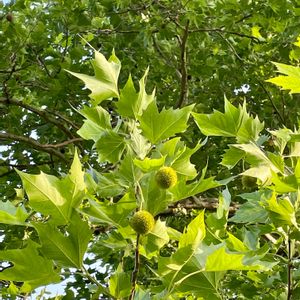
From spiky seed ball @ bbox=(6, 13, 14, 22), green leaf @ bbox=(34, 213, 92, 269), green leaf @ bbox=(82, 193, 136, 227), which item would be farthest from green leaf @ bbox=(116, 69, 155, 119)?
spiky seed ball @ bbox=(6, 13, 14, 22)

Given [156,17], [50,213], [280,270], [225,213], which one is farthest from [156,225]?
[156,17]

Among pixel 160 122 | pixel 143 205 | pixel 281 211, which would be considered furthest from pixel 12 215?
pixel 281 211

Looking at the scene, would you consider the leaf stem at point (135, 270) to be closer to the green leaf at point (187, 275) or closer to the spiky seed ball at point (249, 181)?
the green leaf at point (187, 275)

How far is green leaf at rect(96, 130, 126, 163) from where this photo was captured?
1.68 metres

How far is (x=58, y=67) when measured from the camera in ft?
18.9

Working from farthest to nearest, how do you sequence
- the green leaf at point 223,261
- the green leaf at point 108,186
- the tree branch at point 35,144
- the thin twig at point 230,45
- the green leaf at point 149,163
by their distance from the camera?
the thin twig at point 230,45, the tree branch at point 35,144, the green leaf at point 108,186, the green leaf at point 149,163, the green leaf at point 223,261

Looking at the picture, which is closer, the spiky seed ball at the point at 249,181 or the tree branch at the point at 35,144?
the spiky seed ball at the point at 249,181

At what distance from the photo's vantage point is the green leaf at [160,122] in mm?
1578

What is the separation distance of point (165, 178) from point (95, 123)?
0.29 m

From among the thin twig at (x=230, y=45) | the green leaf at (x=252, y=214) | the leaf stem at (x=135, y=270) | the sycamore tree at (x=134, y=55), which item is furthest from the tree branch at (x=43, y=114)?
the leaf stem at (x=135, y=270)

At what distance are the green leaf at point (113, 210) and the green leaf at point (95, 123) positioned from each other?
0.76 feet

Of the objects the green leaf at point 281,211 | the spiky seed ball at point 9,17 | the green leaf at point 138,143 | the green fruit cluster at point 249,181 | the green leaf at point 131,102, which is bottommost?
the green fruit cluster at point 249,181

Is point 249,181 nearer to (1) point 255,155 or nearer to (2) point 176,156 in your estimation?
(1) point 255,155

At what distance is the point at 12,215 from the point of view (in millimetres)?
1542
